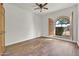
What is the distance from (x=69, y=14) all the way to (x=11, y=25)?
148 cm

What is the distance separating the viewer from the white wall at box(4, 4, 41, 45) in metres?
2.84

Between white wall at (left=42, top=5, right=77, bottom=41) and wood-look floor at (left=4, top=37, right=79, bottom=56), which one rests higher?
white wall at (left=42, top=5, right=77, bottom=41)

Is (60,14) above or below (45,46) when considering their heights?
above

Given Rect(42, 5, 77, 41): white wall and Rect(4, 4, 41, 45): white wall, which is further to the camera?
Rect(4, 4, 41, 45): white wall

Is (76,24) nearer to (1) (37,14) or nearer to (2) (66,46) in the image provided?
(2) (66,46)

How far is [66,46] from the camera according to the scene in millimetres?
2811

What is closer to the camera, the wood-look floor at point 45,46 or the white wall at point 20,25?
the wood-look floor at point 45,46

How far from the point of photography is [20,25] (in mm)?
2977

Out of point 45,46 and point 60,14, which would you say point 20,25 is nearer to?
point 45,46

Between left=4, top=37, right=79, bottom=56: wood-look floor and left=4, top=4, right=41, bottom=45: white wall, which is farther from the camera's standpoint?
left=4, top=4, right=41, bottom=45: white wall

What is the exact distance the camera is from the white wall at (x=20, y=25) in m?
2.84

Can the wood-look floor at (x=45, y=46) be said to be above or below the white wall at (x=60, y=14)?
below

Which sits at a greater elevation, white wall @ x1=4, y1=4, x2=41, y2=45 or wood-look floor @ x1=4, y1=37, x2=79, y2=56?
white wall @ x1=4, y1=4, x2=41, y2=45

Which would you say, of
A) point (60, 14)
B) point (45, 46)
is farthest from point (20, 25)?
point (60, 14)
